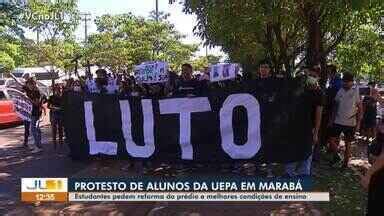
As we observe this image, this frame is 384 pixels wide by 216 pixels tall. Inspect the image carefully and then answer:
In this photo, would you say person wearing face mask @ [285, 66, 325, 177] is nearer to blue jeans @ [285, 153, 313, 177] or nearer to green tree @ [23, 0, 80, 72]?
blue jeans @ [285, 153, 313, 177]

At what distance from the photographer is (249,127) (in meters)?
8.30

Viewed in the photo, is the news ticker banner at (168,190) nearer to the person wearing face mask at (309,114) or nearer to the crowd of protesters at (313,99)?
the person wearing face mask at (309,114)

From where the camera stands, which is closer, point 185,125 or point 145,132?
point 185,125

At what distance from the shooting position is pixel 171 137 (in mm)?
8695

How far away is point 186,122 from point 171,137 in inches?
11.9

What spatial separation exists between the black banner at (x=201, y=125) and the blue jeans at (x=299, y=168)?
0.17 metres

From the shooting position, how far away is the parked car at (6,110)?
19.7 metres

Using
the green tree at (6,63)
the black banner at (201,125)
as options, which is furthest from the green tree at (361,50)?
the green tree at (6,63)

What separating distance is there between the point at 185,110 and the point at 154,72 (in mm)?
1546

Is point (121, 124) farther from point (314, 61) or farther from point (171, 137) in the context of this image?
point (314, 61)

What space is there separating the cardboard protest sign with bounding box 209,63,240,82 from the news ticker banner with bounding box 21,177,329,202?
1.68 m

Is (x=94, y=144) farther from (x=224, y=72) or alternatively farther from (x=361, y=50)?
(x=361, y=50)

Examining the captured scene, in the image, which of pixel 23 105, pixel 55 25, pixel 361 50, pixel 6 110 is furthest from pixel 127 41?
pixel 23 105

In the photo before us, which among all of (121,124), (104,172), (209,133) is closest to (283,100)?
(209,133)
